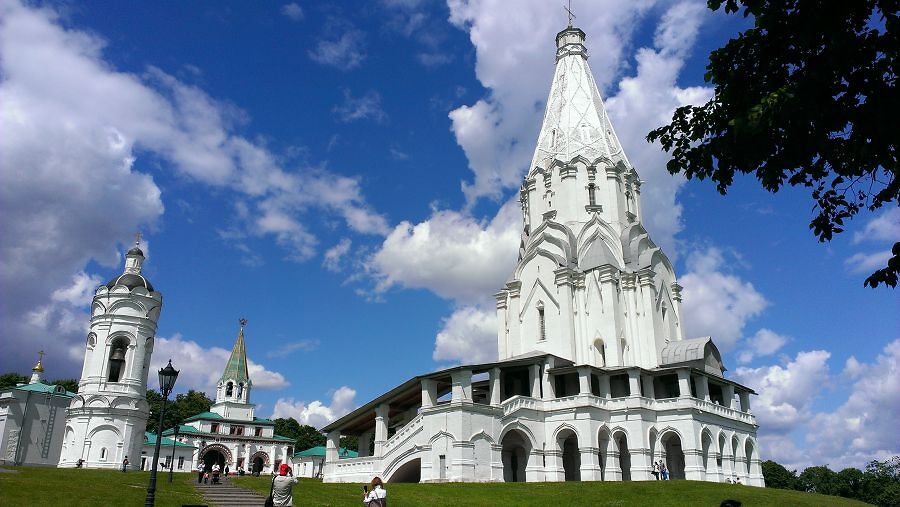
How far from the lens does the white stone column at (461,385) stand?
106 feet

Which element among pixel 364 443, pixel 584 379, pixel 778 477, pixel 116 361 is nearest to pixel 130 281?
pixel 116 361

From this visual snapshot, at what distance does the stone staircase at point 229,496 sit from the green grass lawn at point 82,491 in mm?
445

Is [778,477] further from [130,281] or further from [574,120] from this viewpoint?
[130,281]

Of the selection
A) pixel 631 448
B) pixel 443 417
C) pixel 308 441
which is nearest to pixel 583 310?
pixel 631 448

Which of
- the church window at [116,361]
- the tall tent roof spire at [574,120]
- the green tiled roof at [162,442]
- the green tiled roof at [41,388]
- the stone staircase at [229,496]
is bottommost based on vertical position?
the stone staircase at [229,496]

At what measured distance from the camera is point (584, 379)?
35.7 m

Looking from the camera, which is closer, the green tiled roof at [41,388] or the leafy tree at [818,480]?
the green tiled roof at [41,388]

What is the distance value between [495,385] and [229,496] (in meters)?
16.8

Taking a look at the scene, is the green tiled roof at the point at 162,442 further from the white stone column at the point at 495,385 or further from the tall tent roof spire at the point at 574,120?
the tall tent roof spire at the point at 574,120

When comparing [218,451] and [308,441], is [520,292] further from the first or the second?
[308,441]

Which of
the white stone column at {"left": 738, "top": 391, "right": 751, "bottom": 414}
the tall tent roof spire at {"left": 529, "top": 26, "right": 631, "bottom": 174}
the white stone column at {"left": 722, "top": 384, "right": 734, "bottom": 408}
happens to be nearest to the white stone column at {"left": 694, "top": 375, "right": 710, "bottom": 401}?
the white stone column at {"left": 722, "top": 384, "right": 734, "bottom": 408}

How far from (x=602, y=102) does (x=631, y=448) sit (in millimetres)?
27197

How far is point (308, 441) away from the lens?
87375mm

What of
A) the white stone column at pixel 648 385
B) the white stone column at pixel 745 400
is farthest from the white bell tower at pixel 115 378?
the white stone column at pixel 745 400
